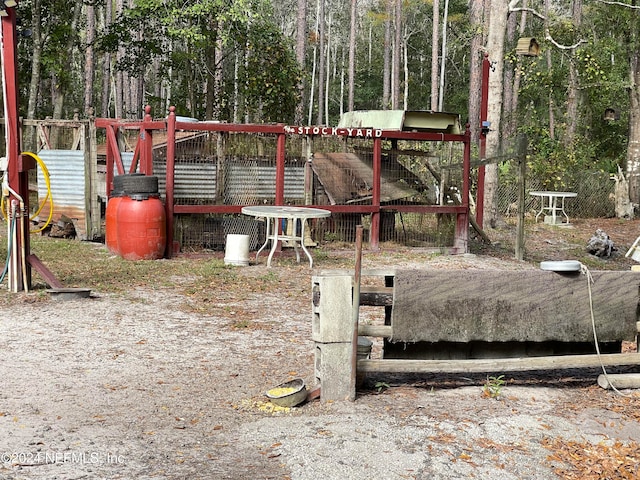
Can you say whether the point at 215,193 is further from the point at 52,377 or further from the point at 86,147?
the point at 52,377

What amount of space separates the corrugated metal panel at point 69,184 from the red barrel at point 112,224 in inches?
65.2

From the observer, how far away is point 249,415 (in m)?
5.88

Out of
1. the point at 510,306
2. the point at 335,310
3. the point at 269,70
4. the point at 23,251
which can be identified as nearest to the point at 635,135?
the point at 269,70

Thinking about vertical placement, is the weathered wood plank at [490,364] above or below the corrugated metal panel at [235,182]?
below

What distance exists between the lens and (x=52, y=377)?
21.7 ft

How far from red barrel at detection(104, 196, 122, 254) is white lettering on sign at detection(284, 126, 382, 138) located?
2927 mm

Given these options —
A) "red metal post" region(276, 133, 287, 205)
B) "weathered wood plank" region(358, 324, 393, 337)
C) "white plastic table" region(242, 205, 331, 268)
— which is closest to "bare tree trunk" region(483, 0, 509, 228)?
"red metal post" region(276, 133, 287, 205)

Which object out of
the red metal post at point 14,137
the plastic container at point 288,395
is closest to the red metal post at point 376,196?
the red metal post at point 14,137

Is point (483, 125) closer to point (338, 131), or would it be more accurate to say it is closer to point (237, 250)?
point (338, 131)

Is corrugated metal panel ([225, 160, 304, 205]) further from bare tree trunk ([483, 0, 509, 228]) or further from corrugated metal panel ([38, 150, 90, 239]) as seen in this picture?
bare tree trunk ([483, 0, 509, 228])

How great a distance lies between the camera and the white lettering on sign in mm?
13773

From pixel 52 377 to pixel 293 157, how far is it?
26.2ft

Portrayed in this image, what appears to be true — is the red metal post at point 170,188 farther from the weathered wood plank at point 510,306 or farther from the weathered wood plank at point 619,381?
the weathered wood plank at point 619,381

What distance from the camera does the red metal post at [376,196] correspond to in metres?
14.2
